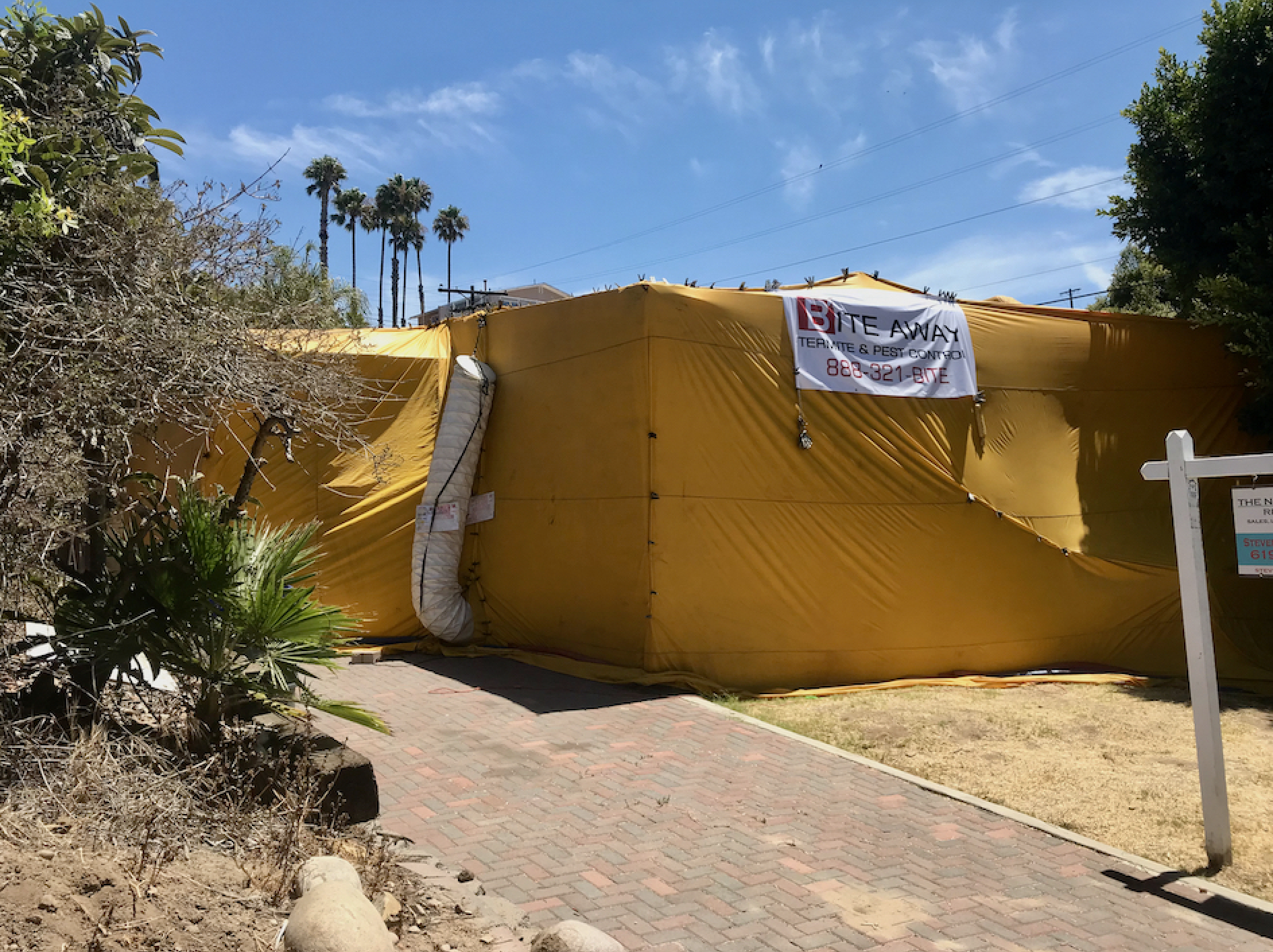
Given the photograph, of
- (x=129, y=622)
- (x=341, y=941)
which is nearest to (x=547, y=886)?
(x=341, y=941)

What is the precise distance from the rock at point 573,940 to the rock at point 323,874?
2.49ft

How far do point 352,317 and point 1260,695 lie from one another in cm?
1318

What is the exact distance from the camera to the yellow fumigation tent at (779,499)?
9.55 meters

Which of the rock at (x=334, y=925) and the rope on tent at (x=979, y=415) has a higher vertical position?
the rope on tent at (x=979, y=415)

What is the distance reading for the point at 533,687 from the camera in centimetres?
937

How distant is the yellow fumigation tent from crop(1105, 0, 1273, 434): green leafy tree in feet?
3.08

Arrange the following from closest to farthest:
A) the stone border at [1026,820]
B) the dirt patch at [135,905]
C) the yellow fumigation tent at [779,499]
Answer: the dirt patch at [135,905] < the stone border at [1026,820] < the yellow fumigation tent at [779,499]

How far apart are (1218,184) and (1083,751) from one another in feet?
22.9

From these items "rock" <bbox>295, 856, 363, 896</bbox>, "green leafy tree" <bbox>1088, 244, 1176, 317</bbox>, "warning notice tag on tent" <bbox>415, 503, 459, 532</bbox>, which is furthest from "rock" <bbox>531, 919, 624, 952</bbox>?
"green leafy tree" <bbox>1088, 244, 1176, 317</bbox>

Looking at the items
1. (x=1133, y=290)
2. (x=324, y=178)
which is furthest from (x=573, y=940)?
(x=324, y=178)

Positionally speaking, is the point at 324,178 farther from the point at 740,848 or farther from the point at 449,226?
the point at 740,848

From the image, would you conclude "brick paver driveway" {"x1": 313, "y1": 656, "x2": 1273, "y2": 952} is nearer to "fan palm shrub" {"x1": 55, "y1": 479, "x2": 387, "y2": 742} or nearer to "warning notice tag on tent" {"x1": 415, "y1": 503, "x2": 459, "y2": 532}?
"fan palm shrub" {"x1": 55, "y1": 479, "x2": 387, "y2": 742}

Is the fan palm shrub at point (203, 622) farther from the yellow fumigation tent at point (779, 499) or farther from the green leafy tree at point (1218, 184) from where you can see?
the green leafy tree at point (1218, 184)

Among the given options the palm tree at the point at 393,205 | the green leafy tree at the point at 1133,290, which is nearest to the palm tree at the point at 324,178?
the palm tree at the point at 393,205
